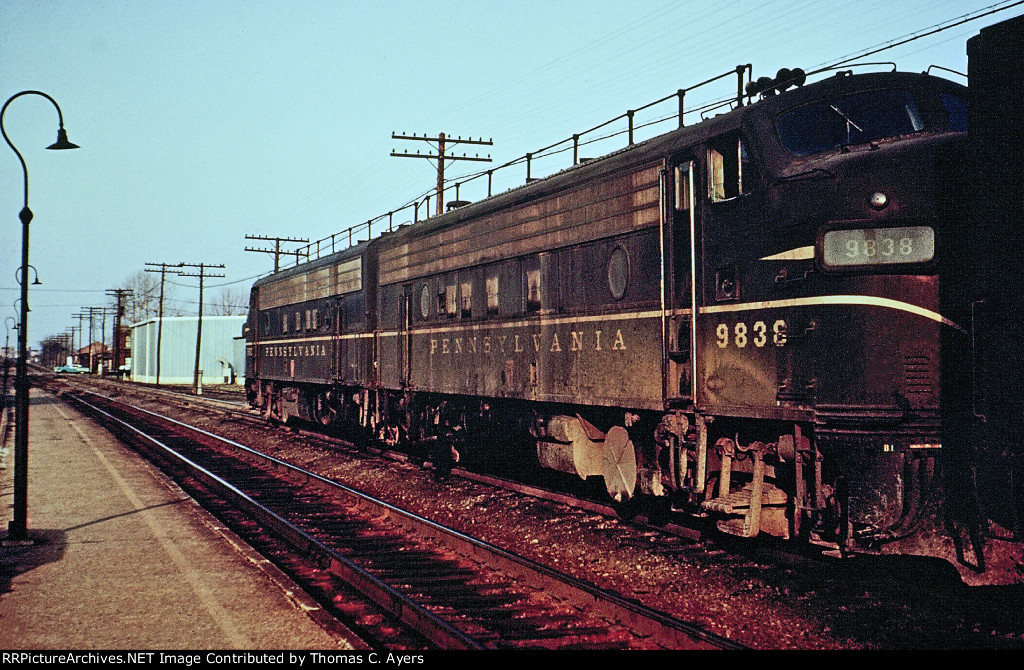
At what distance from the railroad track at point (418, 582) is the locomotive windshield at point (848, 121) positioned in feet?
15.0

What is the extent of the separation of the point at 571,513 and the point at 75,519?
6987 mm

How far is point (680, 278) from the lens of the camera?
32.7 feet

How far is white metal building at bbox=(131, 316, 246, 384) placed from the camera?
93750 mm

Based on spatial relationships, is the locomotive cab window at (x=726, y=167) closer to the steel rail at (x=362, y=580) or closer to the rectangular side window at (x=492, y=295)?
the steel rail at (x=362, y=580)

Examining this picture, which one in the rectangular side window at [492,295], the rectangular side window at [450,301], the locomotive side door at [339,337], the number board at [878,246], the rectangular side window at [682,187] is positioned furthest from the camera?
the locomotive side door at [339,337]

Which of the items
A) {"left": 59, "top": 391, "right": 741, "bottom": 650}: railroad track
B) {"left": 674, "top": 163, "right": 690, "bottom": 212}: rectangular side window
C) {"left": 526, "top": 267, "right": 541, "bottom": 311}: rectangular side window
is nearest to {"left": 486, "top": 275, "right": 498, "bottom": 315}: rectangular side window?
{"left": 526, "top": 267, "right": 541, "bottom": 311}: rectangular side window

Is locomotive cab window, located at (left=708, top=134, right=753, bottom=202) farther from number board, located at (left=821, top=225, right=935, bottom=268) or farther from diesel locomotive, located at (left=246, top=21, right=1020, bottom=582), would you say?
number board, located at (left=821, top=225, right=935, bottom=268)

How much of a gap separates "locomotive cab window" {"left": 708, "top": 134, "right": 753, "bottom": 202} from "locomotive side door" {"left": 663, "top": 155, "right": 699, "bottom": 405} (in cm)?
24

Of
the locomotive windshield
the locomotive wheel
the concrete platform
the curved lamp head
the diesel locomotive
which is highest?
the curved lamp head

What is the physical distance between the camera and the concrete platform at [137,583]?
745cm

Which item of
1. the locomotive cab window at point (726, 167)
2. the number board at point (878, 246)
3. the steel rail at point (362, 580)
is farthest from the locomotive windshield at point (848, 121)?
the steel rail at point (362, 580)

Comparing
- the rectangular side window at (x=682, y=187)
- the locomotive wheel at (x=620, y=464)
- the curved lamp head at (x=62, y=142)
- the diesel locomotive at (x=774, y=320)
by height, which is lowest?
the locomotive wheel at (x=620, y=464)

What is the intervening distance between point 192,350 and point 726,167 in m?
93.5

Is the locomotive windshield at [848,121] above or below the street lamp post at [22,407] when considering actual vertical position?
above
